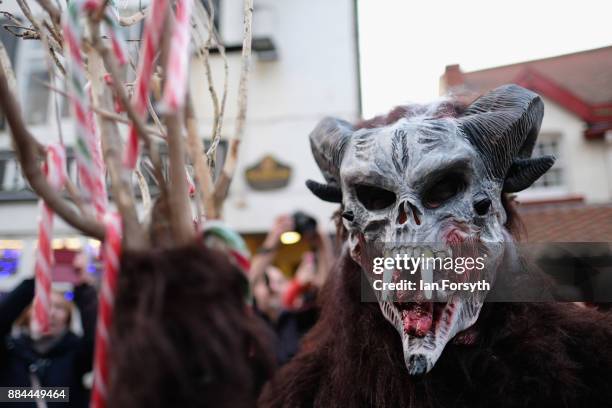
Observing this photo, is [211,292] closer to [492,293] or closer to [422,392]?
[422,392]

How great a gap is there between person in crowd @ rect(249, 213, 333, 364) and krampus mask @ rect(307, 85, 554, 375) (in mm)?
780

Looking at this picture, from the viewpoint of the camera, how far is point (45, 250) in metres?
1.02

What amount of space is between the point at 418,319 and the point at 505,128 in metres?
0.69

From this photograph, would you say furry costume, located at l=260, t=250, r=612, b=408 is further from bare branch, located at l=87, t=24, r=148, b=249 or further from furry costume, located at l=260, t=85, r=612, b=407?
bare branch, located at l=87, t=24, r=148, b=249

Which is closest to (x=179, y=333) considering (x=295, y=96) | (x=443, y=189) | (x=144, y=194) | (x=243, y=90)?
(x=144, y=194)

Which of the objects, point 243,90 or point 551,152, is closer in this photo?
point 243,90

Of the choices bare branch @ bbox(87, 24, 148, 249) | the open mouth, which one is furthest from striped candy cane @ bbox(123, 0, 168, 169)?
the open mouth

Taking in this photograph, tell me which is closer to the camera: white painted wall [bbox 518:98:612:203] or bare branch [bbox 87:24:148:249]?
bare branch [bbox 87:24:148:249]

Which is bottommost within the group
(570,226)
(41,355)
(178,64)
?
(41,355)

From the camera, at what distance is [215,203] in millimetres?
1106

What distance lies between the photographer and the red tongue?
4.54 feet

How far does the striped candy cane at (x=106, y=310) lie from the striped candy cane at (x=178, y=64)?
254 mm

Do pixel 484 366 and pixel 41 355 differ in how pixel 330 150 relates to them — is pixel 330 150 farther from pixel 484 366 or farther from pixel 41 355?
pixel 41 355

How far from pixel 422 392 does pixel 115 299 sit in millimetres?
1002
